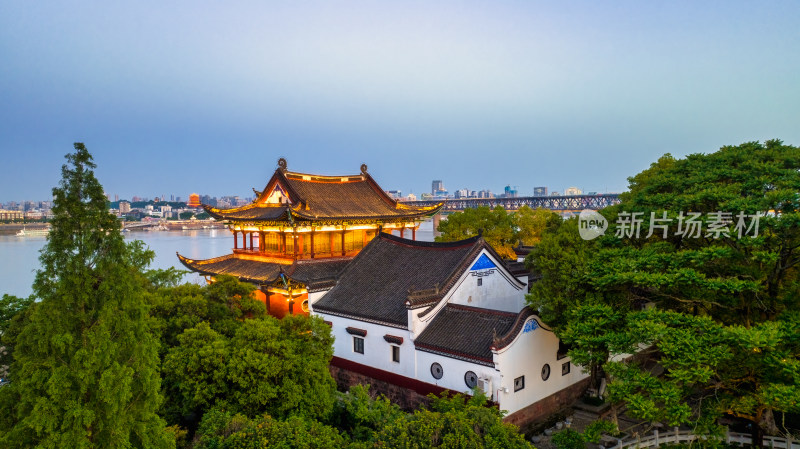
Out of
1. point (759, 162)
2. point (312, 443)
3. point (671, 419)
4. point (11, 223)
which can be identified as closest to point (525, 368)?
point (671, 419)

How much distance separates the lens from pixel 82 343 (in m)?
8.44

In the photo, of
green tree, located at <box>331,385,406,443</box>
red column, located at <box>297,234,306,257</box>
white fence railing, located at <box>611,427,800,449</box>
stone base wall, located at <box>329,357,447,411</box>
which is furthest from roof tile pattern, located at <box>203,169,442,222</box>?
white fence railing, located at <box>611,427,800,449</box>

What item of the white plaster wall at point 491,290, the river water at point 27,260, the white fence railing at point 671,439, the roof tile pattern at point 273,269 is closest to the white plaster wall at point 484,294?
the white plaster wall at point 491,290

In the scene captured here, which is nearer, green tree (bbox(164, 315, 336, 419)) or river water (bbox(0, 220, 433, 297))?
green tree (bbox(164, 315, 336, 419))

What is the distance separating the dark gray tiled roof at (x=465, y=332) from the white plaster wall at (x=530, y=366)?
1.82 ft

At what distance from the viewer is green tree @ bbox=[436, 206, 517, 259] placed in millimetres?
34281

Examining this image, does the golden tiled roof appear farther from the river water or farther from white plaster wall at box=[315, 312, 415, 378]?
the river water

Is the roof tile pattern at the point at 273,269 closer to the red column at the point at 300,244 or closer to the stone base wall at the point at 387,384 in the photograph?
the red column at the point at 300,244

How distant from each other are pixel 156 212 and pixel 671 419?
173 metres

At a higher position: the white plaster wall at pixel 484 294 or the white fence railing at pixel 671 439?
the white plaster wall at pixel 484 294

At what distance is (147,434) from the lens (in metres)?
9.40

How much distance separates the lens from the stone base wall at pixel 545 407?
53.0 ft

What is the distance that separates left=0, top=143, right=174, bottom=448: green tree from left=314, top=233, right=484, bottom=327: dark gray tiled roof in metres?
10.2

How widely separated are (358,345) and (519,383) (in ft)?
21.9
